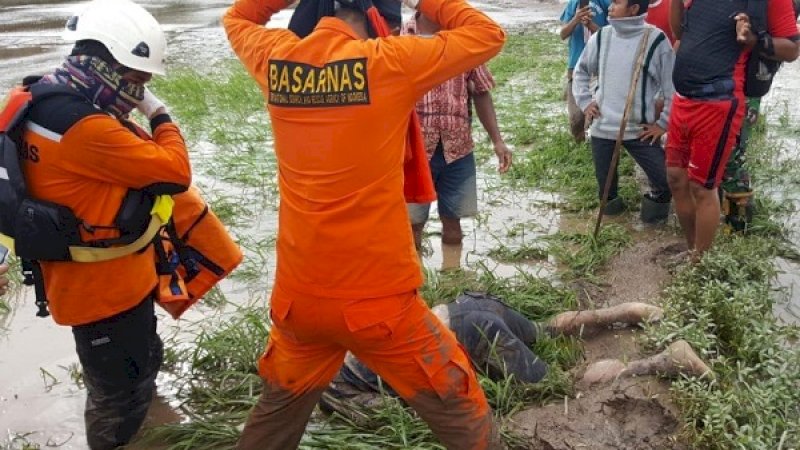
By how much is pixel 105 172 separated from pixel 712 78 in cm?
336

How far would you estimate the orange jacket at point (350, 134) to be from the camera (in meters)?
2.38

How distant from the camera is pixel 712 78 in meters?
4.52

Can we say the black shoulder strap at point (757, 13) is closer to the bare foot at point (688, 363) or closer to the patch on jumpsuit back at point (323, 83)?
the bare foot at point (688, 363)

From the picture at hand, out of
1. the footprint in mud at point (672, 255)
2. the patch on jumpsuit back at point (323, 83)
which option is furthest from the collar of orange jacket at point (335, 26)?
the footprint in mud at point (672, 255)

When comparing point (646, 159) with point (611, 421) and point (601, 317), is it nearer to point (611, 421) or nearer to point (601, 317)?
point (601, 317)

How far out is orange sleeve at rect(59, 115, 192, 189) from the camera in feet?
9.15

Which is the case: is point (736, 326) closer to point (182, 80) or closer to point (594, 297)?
point (594, 297)

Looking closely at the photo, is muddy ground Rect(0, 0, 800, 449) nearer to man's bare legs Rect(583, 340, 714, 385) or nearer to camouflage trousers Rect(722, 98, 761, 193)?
man's bare legs Rect(583, 340, 714, 385)

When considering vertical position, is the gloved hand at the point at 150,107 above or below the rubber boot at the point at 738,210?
above

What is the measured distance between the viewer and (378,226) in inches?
97.3

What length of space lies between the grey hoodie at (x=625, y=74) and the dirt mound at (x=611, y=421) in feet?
8.45

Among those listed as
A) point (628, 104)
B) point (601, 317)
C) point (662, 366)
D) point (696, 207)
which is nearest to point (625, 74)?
point (628, 104)

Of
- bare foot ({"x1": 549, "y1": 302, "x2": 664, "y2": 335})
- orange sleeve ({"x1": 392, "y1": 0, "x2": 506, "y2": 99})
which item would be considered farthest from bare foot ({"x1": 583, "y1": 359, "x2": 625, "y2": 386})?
orange sleeve ({"x1": 392, "y1": 0, "x2": 506, "y2": 99})

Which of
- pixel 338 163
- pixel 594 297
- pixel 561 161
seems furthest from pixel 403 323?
pixel 561 161
